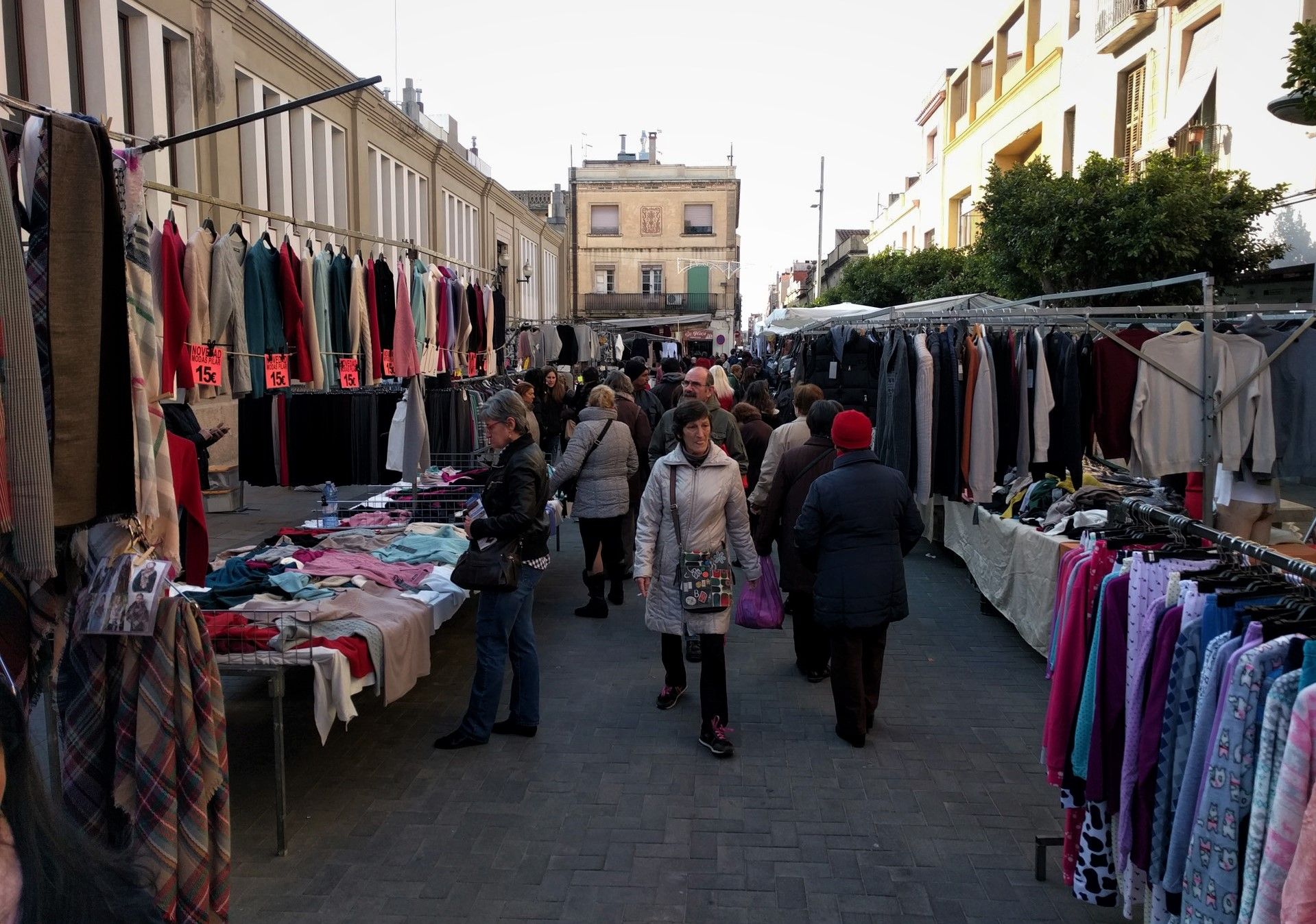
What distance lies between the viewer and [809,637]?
657cm

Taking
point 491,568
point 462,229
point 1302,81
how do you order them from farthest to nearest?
point 462,229 → point 1302,81 → point 491,568

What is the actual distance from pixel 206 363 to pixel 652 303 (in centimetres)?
4829

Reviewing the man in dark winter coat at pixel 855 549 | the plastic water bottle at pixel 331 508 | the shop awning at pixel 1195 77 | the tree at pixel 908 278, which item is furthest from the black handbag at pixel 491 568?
the tree at pixel 908 278

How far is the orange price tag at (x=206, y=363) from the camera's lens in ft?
16.4

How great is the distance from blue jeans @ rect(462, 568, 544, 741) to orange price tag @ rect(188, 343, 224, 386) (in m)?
1.77

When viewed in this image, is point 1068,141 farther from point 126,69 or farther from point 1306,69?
point 126,69

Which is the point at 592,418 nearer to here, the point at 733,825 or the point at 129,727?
the point at 733,825

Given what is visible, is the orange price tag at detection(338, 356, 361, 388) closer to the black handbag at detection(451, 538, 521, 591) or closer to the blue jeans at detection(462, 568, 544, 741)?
the black handbag at detection(451, 538, 521, 591)

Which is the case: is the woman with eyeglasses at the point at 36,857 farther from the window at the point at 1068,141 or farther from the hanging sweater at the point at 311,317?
the window at the point at 1068,141

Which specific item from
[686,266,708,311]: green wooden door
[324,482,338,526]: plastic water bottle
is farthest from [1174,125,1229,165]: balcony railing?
[686,266,708,311]: green wooden door

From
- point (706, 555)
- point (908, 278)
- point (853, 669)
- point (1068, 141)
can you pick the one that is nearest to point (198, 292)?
point (706, 555)

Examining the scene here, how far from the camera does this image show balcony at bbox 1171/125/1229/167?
14.2 m

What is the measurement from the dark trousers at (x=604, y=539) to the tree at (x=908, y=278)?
45.2 feet

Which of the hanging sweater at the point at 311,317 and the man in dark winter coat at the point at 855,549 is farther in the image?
the hanging sweater at the point at 311,317
